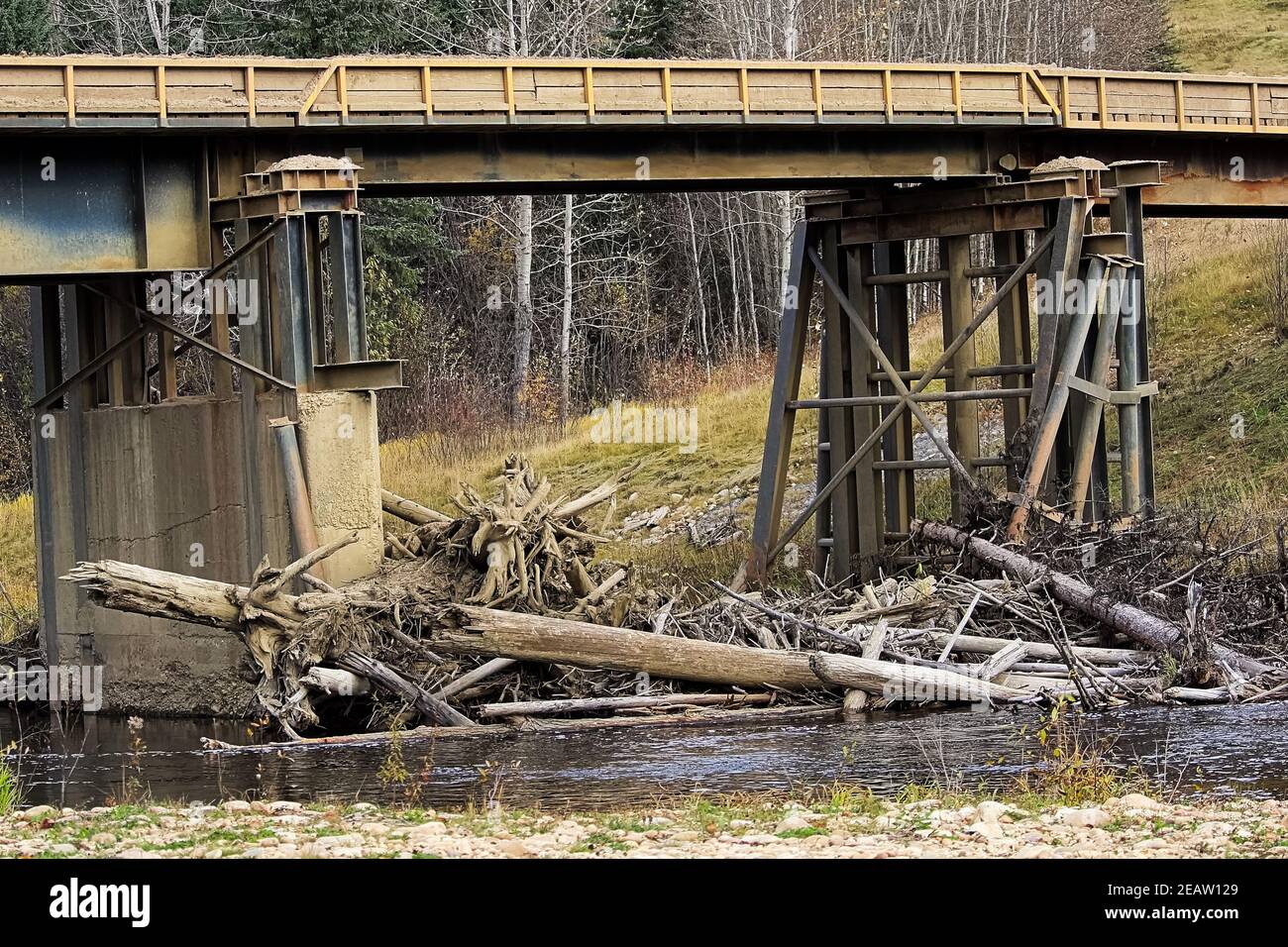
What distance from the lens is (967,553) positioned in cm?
2050

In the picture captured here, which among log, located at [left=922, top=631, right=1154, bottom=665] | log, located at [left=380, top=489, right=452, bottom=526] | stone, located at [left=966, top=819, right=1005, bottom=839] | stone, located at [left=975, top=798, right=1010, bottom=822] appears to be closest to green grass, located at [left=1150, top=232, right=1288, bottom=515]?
log, located at [left=922, top=631, right=1154, bottom=665]

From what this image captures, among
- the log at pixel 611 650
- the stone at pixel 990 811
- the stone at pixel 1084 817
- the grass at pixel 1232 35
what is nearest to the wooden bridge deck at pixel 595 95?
the log at pixel 611 650

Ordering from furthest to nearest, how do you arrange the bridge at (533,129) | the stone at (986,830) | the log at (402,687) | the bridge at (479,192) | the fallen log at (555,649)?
the bridge at (479,192)
the bridge at (533,129)
the fallen log at (555,649)
the log at (402,687)
the stone at (986,830)

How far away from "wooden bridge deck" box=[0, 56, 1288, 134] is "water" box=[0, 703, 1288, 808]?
A: 6241 millimetres

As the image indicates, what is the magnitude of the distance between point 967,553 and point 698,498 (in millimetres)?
11431

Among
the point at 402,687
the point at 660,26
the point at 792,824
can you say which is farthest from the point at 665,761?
the point at 660,26

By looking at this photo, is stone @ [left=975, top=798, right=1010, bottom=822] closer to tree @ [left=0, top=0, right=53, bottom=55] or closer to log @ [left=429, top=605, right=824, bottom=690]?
log @ [left=429, top=605, right=824, bottom=690]

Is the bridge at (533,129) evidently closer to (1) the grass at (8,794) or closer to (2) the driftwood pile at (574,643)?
(2) the driftwood pile at (574,643)

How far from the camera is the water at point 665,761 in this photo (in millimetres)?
13219

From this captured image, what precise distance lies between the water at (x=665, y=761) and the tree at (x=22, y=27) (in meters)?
25.2

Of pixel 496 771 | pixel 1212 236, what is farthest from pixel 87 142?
pixel 1212 236

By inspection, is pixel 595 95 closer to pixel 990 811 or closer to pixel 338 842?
pixel 990 811
